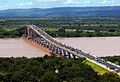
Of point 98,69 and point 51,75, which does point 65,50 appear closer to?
point 98,69

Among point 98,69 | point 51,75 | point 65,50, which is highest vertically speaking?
point 51,75

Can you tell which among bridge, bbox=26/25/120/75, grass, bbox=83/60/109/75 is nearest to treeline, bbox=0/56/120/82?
grass, bbox=83/60/109/75

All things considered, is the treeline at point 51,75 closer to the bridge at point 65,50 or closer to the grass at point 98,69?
the grass at point 98,69

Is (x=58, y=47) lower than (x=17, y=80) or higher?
lower

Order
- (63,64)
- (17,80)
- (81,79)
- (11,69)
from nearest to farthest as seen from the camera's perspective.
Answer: (81,79) < (17,80) < (11,69) < (63,64)

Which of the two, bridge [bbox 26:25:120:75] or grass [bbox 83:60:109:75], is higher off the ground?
grass [bbox 83:60:109:75]

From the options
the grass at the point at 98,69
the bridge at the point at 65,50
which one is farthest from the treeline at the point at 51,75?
the bridge at the point at 65,50

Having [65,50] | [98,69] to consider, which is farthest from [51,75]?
[65,50]

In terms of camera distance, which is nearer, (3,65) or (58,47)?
(3,65)

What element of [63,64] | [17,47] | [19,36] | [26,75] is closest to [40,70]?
[26,75]

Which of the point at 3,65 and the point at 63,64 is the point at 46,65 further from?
the point at 3,65

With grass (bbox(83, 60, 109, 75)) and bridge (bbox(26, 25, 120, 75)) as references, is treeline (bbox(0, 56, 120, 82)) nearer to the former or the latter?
grass (bbox(83, 60, 109, 75))
